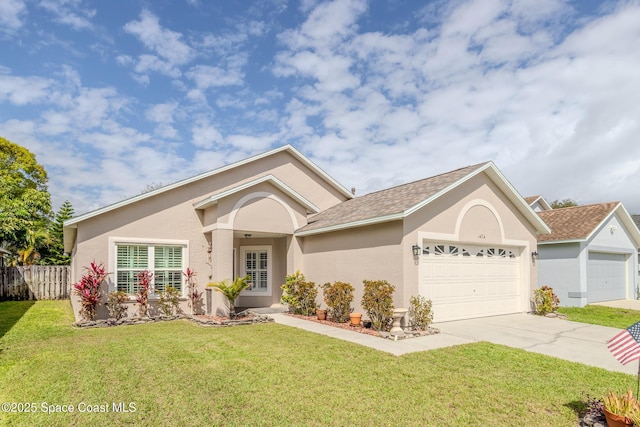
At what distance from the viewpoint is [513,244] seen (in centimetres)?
1399

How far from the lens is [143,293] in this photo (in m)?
12.5

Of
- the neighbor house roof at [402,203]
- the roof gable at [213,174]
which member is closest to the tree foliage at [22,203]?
the roof gable at [213,174]

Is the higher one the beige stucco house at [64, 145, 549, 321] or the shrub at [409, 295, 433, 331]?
the beige stucco house at [64, 145, 549, 321]

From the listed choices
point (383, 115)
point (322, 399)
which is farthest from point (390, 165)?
point (322, 399)

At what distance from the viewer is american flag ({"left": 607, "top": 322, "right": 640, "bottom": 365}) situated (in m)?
4.36

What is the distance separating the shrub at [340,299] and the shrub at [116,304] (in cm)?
655

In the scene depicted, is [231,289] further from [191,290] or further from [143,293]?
[143,293]

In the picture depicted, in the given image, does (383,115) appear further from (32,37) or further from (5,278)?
(5,278)

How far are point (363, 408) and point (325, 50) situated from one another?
12.4m

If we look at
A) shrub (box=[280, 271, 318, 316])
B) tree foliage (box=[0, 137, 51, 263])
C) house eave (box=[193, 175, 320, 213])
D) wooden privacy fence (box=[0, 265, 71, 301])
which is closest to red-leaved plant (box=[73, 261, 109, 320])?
house eave (box=[193, 175, 320, 213])

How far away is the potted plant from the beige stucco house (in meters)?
6.40

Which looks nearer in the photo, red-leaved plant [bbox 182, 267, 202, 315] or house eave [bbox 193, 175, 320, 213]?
house eave [bbox 193, 175, 320, 213]

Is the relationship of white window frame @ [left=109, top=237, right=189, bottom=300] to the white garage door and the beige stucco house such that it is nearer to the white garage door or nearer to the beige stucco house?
the beige stucco house

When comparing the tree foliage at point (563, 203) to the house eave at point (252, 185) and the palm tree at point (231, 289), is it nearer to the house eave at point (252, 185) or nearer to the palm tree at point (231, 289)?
the house eave at point (252, 185)
